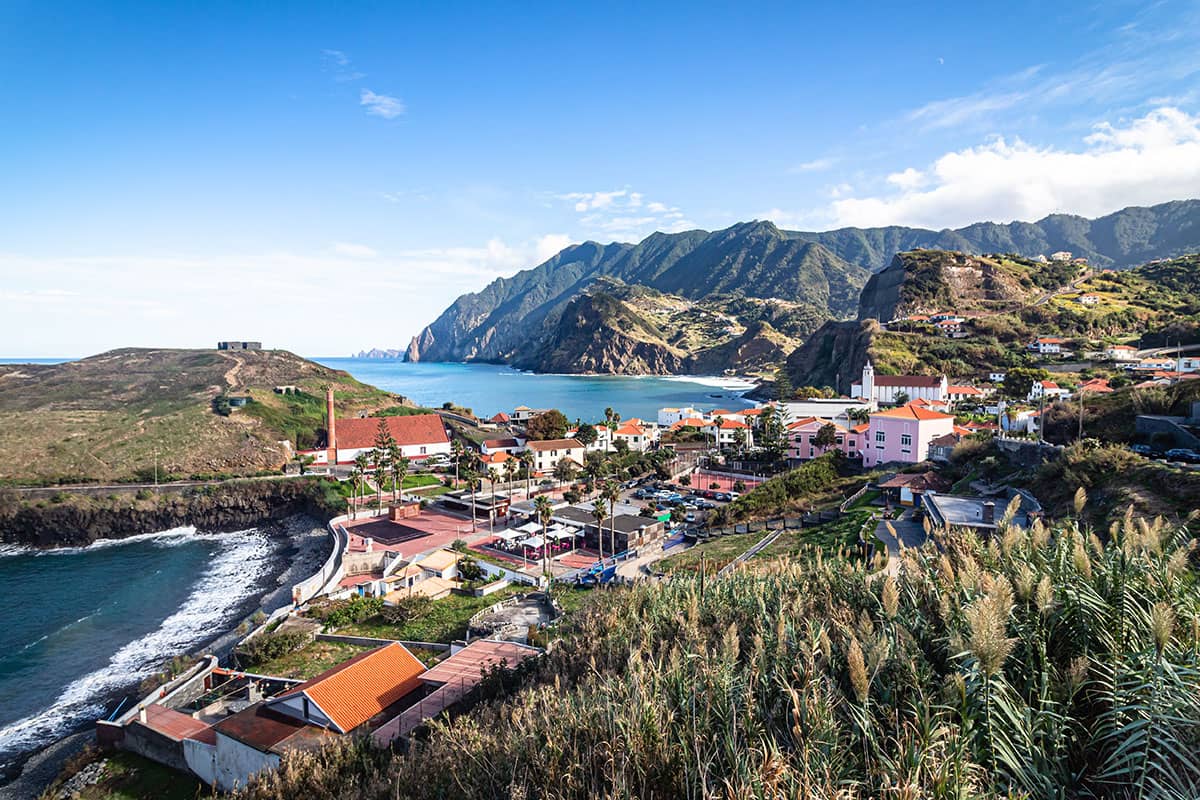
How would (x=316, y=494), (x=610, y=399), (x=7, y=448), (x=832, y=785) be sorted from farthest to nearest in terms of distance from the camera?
(x=610, y=399) → (x=7, y=448) → (x=316, y=494) → (x=832, y=785)

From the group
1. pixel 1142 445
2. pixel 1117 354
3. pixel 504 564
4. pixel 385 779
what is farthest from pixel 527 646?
pixel 1117 354

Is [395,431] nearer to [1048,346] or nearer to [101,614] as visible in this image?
[101,614]

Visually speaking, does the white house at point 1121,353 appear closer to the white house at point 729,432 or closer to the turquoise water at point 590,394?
the white house at point 729,432

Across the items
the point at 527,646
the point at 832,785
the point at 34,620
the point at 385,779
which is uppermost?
the point at 832,785

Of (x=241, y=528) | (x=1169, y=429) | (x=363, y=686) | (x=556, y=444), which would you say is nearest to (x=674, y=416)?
(x=556, y=444)

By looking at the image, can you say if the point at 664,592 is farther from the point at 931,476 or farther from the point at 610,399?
the point at 610,399

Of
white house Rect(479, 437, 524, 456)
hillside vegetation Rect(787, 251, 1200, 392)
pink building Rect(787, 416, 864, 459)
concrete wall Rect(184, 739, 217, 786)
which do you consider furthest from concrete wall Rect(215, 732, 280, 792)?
hillside vegetation Rect(787, 251, 1200, 392)
